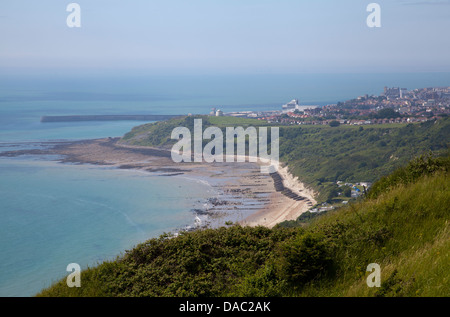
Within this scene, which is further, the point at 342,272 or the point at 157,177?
the point at 157,177

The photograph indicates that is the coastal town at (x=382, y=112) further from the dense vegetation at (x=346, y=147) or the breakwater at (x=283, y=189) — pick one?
the breakwater at (x=283, y=189)

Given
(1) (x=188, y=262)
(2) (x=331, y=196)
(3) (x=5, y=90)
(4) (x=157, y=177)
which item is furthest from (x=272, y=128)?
(3) (x=5, y=90)

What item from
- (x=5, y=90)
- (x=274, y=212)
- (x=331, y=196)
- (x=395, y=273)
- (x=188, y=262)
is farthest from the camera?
(x=5, y=90)

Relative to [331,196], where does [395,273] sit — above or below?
above

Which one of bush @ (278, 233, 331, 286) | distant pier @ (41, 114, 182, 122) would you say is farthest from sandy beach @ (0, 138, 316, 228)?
distant pier @ (41, 114, 182, 122)

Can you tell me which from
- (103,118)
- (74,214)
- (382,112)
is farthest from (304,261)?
(103,118)

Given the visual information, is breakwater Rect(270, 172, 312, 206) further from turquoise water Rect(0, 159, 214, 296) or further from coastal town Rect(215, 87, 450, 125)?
coastal town Rect(215, 87, 450, 125)
